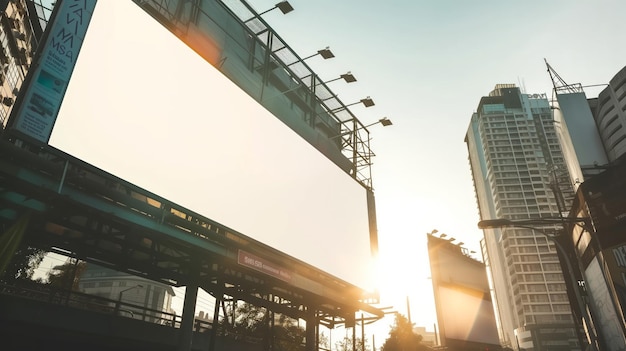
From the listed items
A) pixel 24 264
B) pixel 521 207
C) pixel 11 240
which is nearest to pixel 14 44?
pixel 24 264

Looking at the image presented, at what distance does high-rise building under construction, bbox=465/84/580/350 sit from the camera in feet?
352

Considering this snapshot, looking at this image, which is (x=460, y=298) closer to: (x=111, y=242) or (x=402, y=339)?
(x=402, y=339)

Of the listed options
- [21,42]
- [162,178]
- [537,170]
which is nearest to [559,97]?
[162,178]

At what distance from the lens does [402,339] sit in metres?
54.3

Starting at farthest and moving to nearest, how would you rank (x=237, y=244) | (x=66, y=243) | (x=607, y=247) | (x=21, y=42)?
(x=21, y=42)
(x=607, y=247)
(x=237, y=244)
(x=66, y=243)

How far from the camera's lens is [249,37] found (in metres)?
27.7

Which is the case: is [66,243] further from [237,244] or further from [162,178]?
[237,244]

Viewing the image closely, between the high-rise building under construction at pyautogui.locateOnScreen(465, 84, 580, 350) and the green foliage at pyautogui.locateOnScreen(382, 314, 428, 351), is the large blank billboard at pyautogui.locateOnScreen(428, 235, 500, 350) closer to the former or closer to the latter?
the green foliage at pyautogui.locateOnScreen(382, 314, 428, 351)

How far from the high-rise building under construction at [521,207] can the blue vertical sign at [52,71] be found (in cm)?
10535

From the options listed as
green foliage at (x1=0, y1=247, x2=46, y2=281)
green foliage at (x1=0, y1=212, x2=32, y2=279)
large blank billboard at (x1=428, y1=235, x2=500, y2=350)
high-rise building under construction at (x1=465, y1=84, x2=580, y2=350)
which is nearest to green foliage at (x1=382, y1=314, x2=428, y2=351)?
large blank billboard at (x1=428, y1=235, x2=500, y2=350)

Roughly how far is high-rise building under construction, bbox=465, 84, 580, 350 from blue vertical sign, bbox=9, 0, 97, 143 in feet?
346

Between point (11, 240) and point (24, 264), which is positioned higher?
point (24, 264)

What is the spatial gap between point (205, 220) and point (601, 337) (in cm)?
2873

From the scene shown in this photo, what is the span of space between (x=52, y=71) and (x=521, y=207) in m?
140
